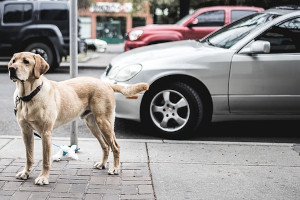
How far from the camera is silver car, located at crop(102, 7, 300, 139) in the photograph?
6234 mm

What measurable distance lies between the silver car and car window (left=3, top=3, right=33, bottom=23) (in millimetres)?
8022

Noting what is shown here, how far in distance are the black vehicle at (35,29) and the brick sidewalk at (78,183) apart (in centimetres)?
868

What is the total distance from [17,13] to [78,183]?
10152mm

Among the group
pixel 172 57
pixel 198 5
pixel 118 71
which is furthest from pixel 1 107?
pixel 198 5

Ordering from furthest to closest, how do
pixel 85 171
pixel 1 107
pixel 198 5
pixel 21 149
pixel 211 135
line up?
1. pixel 198 5
2. pixel 1 107
3. pixel 211 135
4. pixel 21 149
5. pixel 85 171

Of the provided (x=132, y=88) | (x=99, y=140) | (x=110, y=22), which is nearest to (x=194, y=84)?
(x=132, y=88)

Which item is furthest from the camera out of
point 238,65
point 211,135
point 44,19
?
point 44,19

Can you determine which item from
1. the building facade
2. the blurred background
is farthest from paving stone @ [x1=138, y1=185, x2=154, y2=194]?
the building facade

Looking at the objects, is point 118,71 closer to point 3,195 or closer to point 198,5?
point 3,195

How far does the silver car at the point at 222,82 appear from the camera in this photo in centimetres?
623

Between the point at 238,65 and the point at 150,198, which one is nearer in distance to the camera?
the point at 150,198

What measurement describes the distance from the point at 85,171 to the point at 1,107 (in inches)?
156

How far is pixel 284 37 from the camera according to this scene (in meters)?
6.41

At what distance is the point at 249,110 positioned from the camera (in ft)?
20.8
